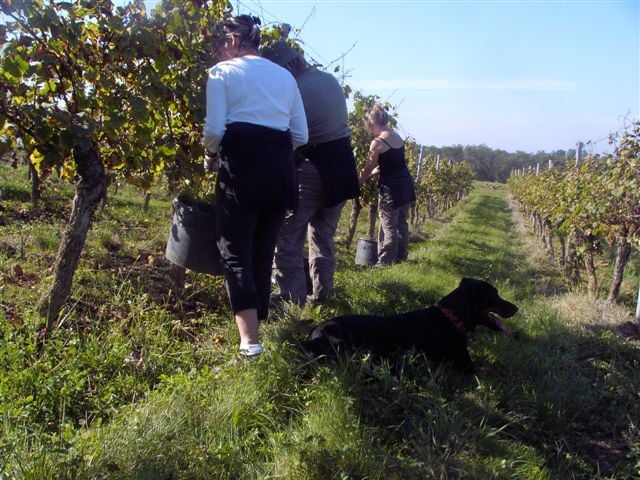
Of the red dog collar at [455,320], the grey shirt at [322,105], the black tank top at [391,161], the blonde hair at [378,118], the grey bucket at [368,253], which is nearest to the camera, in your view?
the red dog collar at [455,320]

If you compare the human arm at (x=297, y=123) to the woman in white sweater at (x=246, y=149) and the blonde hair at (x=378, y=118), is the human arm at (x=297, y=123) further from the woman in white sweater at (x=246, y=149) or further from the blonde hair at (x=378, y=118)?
the blonde hair at (x=378, y=118)

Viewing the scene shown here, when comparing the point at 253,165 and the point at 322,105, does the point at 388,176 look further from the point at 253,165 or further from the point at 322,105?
the point at 253,165

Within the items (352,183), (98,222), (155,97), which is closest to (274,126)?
(155,97)

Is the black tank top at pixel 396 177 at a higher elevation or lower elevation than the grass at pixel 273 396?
higher

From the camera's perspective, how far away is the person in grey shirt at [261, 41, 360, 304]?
3623mm

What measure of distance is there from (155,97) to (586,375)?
327 cm

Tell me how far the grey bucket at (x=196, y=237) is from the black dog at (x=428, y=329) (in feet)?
2.67

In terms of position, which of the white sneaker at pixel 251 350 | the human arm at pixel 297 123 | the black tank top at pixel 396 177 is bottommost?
the white sneaker at pixel 251 350

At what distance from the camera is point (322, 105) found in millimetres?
3637

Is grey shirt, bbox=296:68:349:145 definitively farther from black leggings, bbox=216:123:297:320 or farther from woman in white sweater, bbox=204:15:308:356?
black leggings, bbox=216:123:297:320

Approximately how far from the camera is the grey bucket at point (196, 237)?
327 centimetres

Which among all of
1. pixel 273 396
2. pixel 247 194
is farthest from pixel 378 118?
pixel 273 396

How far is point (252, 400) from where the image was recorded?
7.98 ft

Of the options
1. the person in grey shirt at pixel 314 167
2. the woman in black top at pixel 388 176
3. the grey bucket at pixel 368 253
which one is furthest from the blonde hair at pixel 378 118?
the person in grey shirt at pixel 314 167
